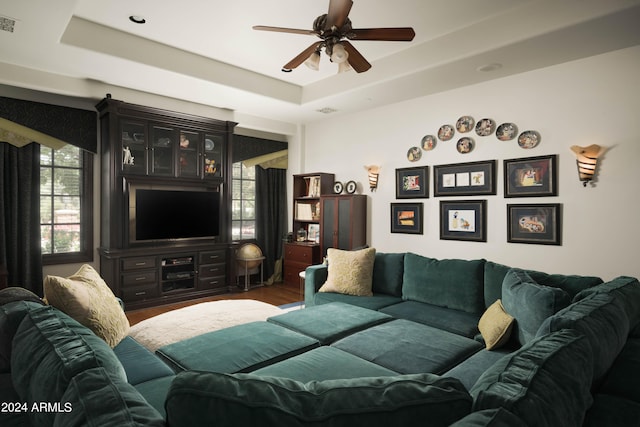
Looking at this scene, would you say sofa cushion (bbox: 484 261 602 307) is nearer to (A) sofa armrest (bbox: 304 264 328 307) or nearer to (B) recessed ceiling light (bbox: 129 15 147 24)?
(A) sofa armrest (bbox: 304 264 328 307)

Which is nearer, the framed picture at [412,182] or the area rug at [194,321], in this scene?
the area rug at [194,321]

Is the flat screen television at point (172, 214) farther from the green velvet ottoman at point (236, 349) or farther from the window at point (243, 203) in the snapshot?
the green velvet ottoman at point (236, 349)

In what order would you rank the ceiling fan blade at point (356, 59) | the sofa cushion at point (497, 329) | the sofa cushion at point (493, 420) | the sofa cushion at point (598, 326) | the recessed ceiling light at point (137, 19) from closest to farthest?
the sofa cushion at point (493, 420)
the sofa cushion at point (598, 326)
the sofa cushion at point (497, 329)
the ceiling fan blade at point (356, 59)
the recessed ceiling light at point (137, 19)

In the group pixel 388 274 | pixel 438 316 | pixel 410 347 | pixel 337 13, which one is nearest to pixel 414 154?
pixel 388 274

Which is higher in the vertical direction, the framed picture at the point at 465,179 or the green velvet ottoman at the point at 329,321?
the framed picture at the point at 465,179

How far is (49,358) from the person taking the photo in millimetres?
1213

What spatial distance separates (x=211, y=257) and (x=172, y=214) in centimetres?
82

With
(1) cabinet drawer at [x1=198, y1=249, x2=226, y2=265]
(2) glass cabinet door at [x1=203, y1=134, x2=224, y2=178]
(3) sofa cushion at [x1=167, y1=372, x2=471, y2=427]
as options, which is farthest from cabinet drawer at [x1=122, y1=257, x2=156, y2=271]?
(3) sofa cushion at [x1=167, y1=372, x2=471, y2=427]

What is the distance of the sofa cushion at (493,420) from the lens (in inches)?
29.7

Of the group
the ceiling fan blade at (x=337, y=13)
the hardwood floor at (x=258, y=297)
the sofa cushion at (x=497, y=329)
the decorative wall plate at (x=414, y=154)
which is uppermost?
the ceiling fan blade at (x=337, y=13)

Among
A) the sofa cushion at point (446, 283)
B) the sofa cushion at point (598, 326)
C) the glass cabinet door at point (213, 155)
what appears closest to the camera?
the sofa cushion at point (598, 326)

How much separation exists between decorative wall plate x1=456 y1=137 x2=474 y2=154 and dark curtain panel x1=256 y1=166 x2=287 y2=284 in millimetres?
3249

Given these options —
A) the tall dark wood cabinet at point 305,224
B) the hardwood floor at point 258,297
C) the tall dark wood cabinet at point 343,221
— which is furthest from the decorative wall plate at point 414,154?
the hardwood floor at point 258,297

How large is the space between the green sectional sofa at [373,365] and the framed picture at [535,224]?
3.66ft
